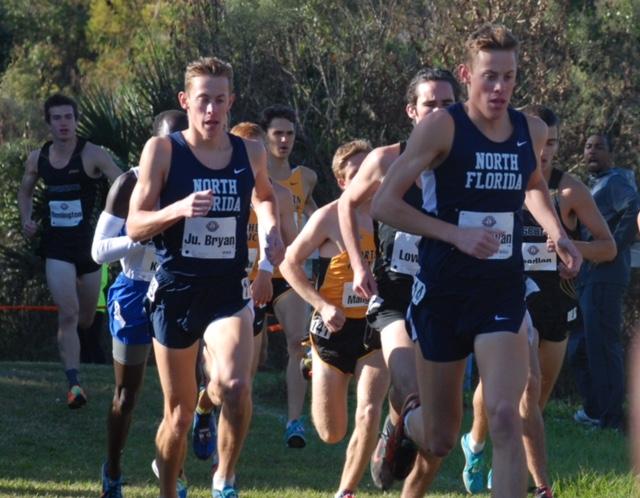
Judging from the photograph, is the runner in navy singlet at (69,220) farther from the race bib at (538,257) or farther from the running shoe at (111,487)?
the race bib at (538,257)

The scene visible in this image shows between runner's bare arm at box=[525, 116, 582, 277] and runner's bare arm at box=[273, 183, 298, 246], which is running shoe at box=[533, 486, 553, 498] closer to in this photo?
runner's bare arm at box=[525, 116, 582, 277]

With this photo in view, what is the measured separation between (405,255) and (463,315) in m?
1.29

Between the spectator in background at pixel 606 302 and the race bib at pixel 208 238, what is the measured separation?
16.3ft

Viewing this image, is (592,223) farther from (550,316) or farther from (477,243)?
(477,243)

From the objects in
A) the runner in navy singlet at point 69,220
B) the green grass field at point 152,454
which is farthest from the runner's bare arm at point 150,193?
the runner in navy singlet at point 69,220

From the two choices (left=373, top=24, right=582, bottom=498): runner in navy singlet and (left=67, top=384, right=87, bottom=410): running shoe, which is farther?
(left=67, top=384, right=87, bottom=410): running shoe

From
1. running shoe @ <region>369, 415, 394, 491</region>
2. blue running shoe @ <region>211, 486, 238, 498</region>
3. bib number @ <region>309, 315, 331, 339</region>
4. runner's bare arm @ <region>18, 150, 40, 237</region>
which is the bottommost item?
blue running shoe @ <region>211, 486, 238, 498</region>

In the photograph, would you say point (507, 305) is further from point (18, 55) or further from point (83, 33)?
point (83, 33)

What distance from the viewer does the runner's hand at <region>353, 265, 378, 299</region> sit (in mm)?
6637

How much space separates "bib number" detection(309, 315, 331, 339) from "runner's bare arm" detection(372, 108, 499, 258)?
1.71 meters

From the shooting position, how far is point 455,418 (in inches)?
231

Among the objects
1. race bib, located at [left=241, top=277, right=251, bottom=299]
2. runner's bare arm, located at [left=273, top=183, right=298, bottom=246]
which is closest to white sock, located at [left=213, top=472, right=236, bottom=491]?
race bib, located at [left=241, top=277, right=251, bottom=299]

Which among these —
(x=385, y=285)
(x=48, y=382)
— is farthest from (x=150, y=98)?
(x=385, y=285)

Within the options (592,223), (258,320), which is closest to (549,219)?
(592,223)
